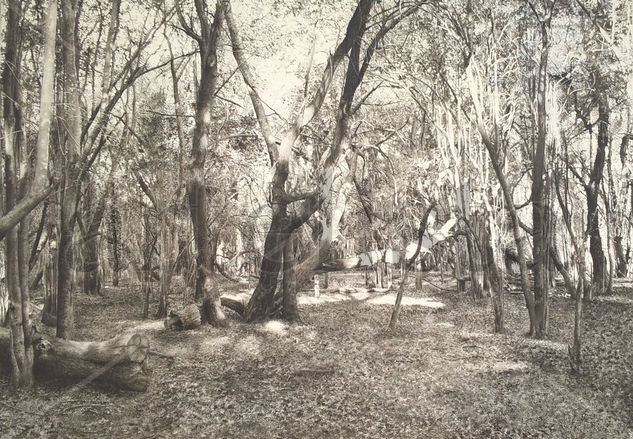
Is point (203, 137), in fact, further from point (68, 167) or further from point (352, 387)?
point (352, 387)

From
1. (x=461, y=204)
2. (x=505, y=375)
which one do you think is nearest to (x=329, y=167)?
(x=461, y=204)

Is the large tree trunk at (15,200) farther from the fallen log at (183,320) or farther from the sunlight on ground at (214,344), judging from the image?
the fallen log at (183,320)

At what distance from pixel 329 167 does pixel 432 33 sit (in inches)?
184

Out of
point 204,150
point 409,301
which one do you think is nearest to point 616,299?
point 409,301

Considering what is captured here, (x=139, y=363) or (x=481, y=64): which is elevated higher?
(x=481, y=64)

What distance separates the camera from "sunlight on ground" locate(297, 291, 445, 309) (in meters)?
16.2

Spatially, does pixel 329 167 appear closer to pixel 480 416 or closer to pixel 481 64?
pixel 481 64

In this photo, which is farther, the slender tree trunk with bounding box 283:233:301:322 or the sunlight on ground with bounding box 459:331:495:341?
the slender tree trunk with bounding box 283:233:301:322

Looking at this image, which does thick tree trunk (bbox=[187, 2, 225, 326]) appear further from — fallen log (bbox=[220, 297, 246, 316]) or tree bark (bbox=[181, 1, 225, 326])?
fallen log (bbox=[220, 297, 246, 316])

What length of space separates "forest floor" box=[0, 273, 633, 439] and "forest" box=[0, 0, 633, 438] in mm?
44

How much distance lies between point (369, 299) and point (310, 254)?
16.8ft

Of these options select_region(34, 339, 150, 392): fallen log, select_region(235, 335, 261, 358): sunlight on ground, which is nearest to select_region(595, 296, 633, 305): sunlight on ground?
select_region(235, 335, 261, 358): sunlight on ground

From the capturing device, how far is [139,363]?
273 inches

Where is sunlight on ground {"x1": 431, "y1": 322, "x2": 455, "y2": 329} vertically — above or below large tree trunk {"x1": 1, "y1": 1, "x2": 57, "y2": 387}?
below
